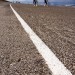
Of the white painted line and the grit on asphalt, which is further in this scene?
the grit on asphalt

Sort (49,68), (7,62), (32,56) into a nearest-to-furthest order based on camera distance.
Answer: (49,68), (7,62), (32,56)

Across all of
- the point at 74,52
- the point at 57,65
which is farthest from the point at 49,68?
the point at 74,52

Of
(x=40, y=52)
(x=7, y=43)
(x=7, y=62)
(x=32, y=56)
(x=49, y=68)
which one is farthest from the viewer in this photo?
(x=7, y=43)

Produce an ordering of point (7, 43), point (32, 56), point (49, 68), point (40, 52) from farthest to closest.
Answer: point (7, 43) < point (40, 52) < point (32, 56) < point (49, 68)

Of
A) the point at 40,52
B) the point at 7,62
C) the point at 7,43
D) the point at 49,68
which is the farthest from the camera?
the point at 7,43

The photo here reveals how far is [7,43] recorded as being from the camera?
4.91 metres

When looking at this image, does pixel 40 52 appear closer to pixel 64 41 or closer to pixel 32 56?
pixel 32 56

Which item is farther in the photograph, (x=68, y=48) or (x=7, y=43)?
(x=7, y=43)

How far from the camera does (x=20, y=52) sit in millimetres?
4098

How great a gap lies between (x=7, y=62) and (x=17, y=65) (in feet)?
0.76

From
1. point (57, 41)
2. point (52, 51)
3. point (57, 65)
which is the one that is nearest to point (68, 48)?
point (52, 51)

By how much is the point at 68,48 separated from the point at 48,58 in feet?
2.34

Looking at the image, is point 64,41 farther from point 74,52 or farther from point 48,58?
point 48,58

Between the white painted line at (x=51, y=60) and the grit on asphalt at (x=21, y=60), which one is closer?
the white painted line at (x=51, y=60)
